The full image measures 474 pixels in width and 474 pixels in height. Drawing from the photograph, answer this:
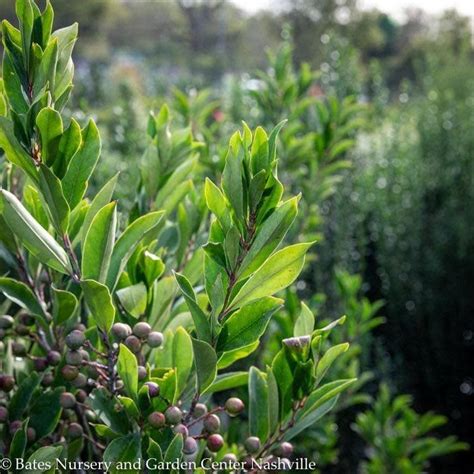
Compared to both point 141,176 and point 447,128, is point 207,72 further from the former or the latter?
point 141,176

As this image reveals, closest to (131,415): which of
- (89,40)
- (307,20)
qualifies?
(307,20)

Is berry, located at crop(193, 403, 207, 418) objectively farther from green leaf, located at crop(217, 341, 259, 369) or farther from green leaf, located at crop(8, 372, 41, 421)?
green leaf, located at crop(8, 372, 41, 421)

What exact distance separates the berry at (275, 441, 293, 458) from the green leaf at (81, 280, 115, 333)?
0.32m

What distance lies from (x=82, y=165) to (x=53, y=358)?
1.05 ft

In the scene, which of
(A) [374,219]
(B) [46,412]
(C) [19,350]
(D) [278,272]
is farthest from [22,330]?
(A) [374,219]

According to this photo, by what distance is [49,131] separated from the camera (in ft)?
2.60

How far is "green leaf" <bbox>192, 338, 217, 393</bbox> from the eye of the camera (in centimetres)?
78

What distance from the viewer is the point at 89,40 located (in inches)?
1307

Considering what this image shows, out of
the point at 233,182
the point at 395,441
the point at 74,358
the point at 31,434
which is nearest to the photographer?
the point at 233,182

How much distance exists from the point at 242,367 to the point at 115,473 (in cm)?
115

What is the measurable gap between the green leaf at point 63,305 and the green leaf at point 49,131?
0.19 metres

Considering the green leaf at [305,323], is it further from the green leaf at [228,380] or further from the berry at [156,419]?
the berry at [156,419]

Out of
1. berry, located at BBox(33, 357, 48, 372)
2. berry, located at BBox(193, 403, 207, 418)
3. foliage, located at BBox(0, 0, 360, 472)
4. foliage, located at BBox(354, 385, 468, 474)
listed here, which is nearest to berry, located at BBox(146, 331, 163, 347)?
foliage, located at BBox(0, 0, 360, 472)

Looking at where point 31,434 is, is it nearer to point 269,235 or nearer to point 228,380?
point 228,380
